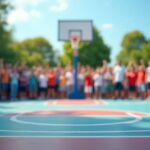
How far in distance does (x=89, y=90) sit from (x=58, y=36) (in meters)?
3.15

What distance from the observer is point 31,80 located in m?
16.4

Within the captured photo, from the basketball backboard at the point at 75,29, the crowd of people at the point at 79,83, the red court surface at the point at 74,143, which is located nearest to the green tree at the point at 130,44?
the basketball backboard at the point at 75,29

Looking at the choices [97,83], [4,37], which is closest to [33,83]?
[97,83]

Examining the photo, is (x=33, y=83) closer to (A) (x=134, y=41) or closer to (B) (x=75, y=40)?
(B) (x=75, y=40)

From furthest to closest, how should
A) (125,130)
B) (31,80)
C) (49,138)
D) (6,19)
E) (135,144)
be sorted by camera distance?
(6,19) → (31,80) → (125,130) → (49,138) → (135,144)

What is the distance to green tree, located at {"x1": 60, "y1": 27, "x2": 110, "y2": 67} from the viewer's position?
45.7m

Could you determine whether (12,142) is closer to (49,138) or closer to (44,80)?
(49,138)

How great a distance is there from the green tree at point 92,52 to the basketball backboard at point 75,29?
27187 millimetres

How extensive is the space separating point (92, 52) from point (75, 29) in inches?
1136

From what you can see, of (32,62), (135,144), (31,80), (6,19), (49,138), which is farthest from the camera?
(32,62)

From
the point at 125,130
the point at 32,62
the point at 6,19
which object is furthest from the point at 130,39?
the point at 125,130

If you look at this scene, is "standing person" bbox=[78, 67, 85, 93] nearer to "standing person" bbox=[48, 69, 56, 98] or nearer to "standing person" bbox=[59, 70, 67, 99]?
"standing person" bbox=[59, 70, 67, 99]

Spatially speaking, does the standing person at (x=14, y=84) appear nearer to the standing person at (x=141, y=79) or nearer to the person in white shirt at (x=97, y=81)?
the person in white shirt at (x=97, y=81)

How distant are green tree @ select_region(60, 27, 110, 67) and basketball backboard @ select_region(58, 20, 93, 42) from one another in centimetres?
2719
